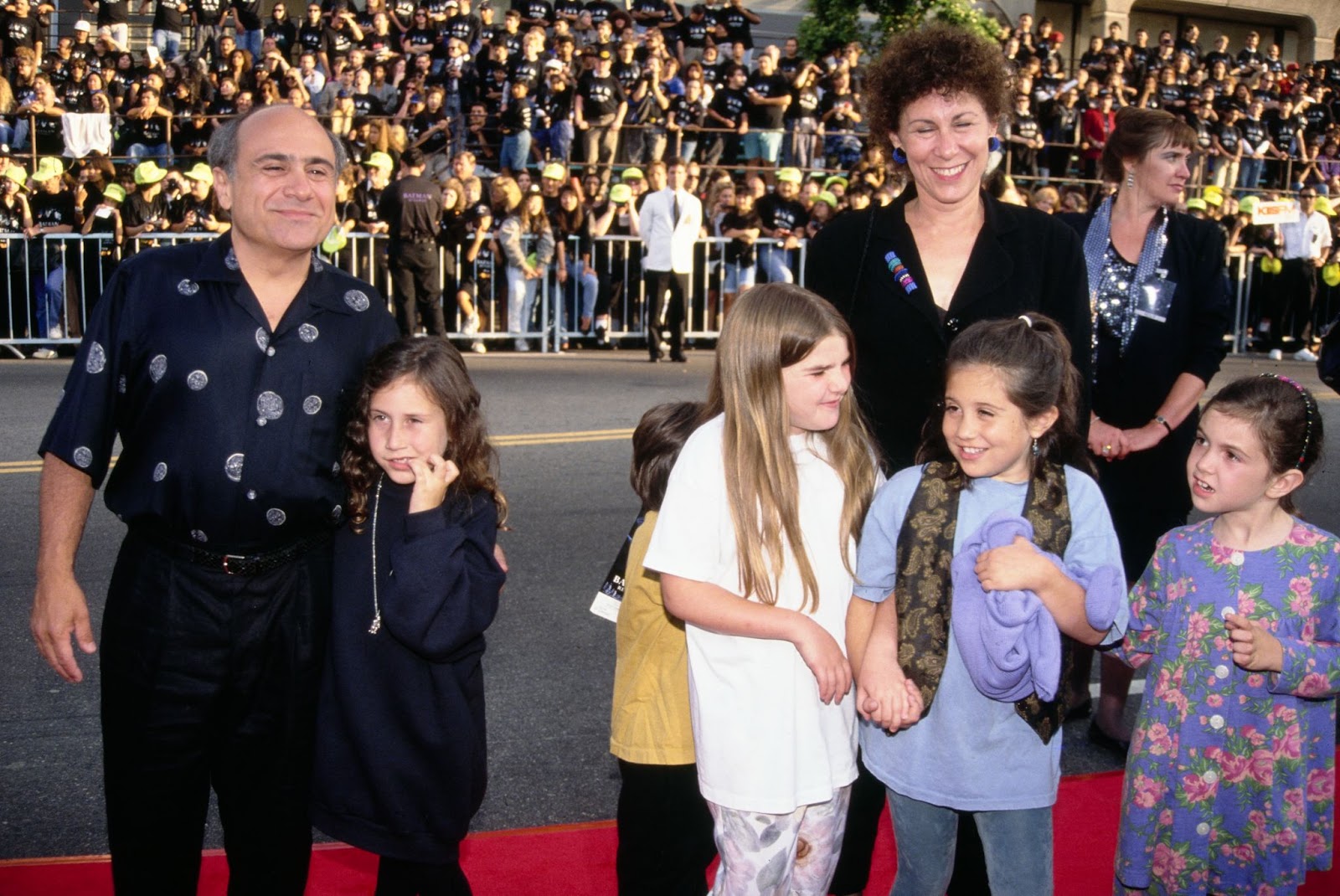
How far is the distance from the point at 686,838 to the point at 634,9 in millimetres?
20505

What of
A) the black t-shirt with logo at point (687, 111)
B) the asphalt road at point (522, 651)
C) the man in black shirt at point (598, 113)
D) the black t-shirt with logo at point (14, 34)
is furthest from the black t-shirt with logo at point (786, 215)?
the black t-shirt with logo at point (14, 34)

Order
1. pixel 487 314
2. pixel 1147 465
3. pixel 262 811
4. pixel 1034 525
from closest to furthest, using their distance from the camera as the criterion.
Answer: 1. pixel 1034 525
2. pixel 262 811
3. pixel 1147 465
4. pixel 487 314

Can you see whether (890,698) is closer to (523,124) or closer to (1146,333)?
(1146,333)

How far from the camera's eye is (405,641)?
2646mm

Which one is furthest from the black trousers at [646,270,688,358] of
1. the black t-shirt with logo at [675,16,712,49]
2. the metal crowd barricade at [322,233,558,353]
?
the black t-shirt with logo at [675,16,712,49]

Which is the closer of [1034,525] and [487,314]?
[1034,525]

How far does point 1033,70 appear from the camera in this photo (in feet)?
68.7

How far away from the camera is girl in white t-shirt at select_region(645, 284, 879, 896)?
255 centimetres

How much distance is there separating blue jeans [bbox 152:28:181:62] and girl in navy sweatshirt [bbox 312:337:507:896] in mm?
17455

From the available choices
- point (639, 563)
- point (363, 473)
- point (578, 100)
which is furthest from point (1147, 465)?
point (578, 100)

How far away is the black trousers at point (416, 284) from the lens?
12.4 m

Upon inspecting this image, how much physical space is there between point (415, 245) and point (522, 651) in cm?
797

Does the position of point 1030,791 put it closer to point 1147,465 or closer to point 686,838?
point 686,838

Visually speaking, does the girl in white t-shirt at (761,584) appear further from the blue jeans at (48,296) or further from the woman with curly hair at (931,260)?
the blue jeans at (48,296)
